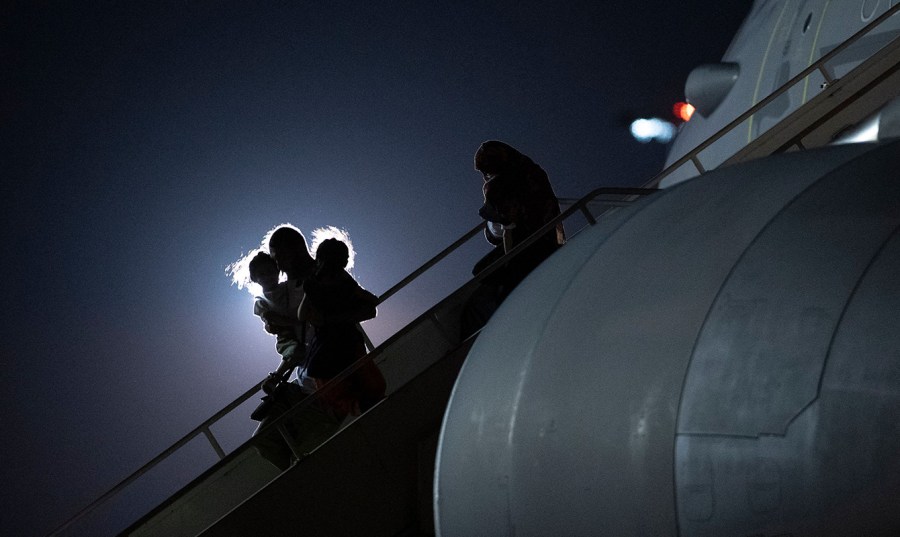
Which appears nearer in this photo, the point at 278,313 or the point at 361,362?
the point at 361,362

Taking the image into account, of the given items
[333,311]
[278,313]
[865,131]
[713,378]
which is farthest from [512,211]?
[713,378]

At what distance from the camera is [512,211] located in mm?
6078

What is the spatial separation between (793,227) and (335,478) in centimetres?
345

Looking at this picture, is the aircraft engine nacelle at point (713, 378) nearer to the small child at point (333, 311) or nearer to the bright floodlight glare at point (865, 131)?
the small child at point (333, 311)

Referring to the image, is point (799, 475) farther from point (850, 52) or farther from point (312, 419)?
point (850, 52)

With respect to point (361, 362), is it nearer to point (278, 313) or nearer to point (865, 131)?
point (278, 313)

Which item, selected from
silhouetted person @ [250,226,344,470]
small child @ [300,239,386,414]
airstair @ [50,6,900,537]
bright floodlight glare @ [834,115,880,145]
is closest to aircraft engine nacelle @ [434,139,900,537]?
airstair @ [50,6,900,537]

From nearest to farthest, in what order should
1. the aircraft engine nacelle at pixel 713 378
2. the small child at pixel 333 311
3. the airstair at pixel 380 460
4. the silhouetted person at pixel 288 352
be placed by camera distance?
the aircraft engine nacelle at pixel 713 378 < the airstair at pixel 380 460 < the silhouetted person at pixel 288 352 < the small child at pixel 333 311

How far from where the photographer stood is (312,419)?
5629 millimetres

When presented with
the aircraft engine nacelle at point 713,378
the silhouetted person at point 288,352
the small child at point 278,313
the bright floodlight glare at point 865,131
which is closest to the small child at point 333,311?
the silhouetted person at point 288,352

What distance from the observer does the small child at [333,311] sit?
19.0 ft

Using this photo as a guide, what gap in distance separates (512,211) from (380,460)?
177 centimetres

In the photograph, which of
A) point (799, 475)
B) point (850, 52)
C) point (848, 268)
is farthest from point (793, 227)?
point (850, 52)

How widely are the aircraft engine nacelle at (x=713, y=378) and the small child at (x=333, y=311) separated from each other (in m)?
2.92
